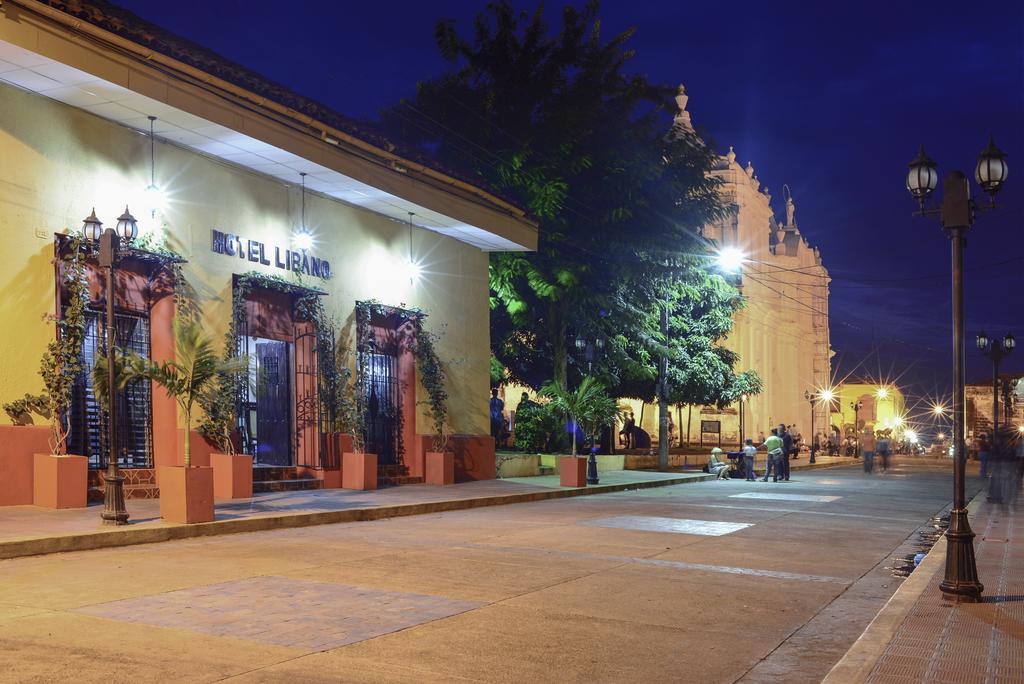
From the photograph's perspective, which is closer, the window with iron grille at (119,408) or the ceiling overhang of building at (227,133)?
the ceiling overhang of building at (227,133)

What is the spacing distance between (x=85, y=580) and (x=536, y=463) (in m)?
21.1

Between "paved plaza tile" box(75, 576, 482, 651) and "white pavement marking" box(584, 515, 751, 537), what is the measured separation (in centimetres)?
691

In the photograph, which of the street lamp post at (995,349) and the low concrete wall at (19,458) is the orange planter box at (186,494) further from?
the street lamp post at (995,349)

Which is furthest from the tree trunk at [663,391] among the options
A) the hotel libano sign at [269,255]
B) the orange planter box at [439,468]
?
the hotel libano sign at [269,255]

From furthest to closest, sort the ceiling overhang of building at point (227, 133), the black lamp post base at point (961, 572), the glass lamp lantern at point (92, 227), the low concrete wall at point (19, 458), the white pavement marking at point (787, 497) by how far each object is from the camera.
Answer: the white pavement marking at point (787, 497) < the ceiling overhang of building at point (227, 133) < the low concrete wall at point (19, 458) < the glass lamp lantern at point (92, 227) < the black lamp post base at point (961, 572)

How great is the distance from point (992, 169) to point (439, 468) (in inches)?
630

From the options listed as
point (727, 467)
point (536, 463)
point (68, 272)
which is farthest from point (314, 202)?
point (727, 467)

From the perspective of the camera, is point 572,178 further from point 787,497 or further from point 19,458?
point 19,458

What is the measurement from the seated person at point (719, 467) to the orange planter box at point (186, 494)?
22628 mm

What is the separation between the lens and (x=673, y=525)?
15.8m

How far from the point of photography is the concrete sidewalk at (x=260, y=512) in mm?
11750

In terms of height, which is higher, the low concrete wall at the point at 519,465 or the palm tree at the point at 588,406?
the palm tree at the point at 588,406

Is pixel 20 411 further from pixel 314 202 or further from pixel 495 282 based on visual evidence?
pixel 495 282

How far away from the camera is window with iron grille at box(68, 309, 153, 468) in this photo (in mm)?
16203
